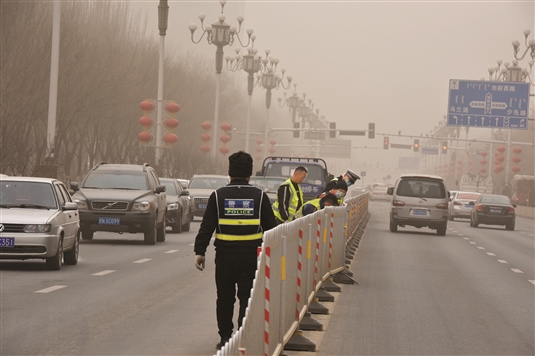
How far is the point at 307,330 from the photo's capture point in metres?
12.2

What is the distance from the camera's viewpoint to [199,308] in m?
13.9

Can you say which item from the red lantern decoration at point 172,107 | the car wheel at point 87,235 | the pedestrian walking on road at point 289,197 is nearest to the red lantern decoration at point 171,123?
the red lantern decoration at point 172,107

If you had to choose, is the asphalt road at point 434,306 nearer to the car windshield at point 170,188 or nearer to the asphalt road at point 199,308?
the asphalt road at point 199,308

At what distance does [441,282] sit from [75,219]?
21.4ft

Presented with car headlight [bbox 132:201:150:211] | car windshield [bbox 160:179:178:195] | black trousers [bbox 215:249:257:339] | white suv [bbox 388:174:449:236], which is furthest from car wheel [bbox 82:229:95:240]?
black trousers [bbox 215:249:257:339]

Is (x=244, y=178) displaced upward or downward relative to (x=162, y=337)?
upward

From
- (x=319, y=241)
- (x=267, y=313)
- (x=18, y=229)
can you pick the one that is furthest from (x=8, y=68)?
(x=267, y=313)

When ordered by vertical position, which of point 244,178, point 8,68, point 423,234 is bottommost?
point 423,234

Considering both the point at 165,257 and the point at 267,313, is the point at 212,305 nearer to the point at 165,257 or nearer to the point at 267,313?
the point at 267,313

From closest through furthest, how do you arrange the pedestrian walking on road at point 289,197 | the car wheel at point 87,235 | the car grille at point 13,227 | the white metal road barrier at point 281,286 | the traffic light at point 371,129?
the white metal road barrier at point 281,286 → the pedestrian walking on road at point 289,197 → the car grille at point 13,227 → the car wheel at point 87,235 → the traffic light at point 371,129

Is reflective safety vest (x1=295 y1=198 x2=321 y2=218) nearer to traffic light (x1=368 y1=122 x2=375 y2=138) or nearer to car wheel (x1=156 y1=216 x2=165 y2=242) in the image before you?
car wheel (x1=156 y1=216 x2=165 y2=242)

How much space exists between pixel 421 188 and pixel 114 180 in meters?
14.7

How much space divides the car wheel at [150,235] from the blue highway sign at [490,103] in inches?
2026

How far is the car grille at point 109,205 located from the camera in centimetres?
2586
